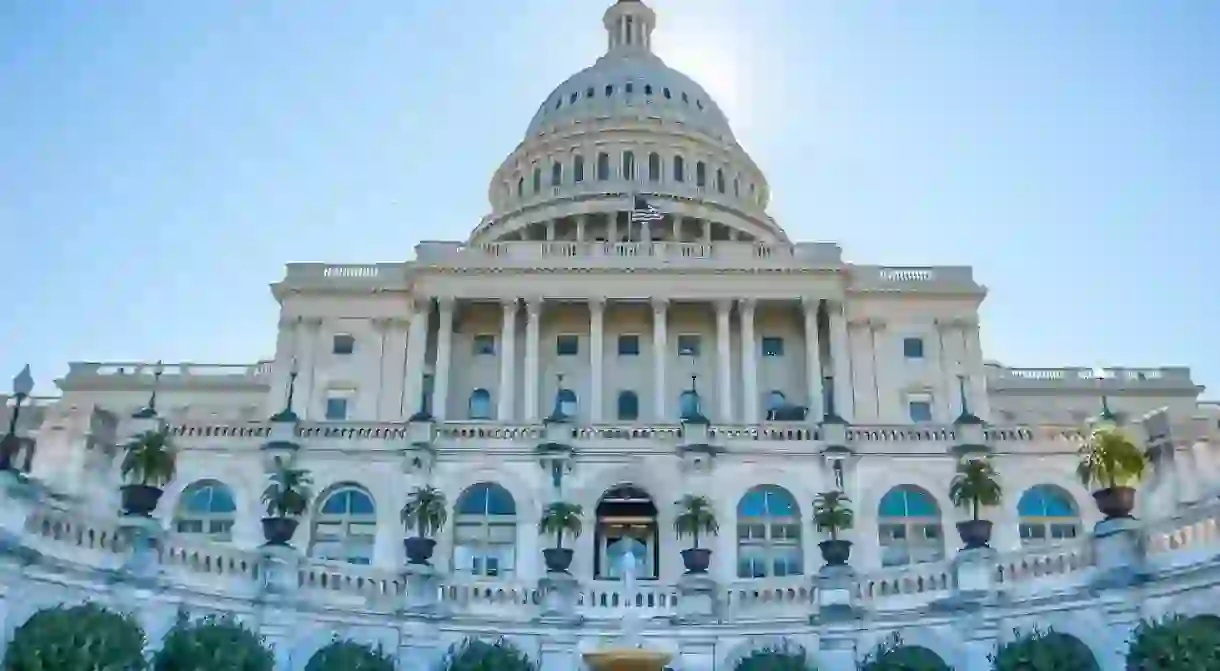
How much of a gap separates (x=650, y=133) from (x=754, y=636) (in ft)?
256

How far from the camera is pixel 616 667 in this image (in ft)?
93.4

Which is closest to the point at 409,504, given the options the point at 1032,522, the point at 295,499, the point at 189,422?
the point at 295,499

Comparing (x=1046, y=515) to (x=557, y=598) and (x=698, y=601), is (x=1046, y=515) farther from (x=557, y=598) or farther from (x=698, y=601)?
(x=557, y=598)

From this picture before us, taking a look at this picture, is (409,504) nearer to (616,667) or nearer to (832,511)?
(832,511)

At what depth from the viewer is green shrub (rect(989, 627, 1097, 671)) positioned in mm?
27781

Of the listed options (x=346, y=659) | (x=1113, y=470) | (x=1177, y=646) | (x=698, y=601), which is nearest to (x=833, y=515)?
(x=698, y=601)

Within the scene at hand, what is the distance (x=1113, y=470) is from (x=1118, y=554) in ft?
9.78

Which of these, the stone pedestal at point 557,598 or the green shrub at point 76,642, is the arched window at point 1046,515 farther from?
the green shrub at point 76,642

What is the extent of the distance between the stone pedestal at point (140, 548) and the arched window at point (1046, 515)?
35068 millimetres

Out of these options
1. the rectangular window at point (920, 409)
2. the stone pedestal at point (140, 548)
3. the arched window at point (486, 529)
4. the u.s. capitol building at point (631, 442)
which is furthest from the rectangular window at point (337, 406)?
the stone pedestal at point (140, 548)

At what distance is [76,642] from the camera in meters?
25.1

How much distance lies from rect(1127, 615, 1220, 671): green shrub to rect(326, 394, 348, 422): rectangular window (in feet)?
189

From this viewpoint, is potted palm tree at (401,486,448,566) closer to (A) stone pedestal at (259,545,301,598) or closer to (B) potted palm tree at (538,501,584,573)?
(B) potted palm tree at (538,501,584,573)

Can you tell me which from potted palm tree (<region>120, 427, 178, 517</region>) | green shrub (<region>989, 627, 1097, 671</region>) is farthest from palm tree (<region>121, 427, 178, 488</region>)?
green shrub (<region>989, 627, 1097, 671</region>)
